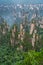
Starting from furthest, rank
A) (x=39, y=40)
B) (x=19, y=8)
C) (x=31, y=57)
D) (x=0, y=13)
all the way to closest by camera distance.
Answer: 1. (x=19, y=8)
2. (x=0, y=13)
3. (x=39, y=40)
4. (x=31, y=57)

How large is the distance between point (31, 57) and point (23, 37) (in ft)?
13.2

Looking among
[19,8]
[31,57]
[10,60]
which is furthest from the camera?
[19,8]

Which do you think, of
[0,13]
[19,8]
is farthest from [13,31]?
[19,8]

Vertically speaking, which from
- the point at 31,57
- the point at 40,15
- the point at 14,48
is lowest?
the point at 40,15

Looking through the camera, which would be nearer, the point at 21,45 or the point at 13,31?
the point at 21,45

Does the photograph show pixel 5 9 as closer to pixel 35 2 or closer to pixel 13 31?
pixel 35 2

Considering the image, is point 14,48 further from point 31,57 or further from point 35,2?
point 35,2

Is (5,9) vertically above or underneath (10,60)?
underneath

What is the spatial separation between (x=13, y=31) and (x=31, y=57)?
4.52 metres

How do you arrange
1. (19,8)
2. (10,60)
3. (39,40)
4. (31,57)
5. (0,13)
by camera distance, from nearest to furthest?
(31,57), (10,60), (39,40), (0,13), (19,8)

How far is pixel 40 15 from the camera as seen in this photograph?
40.4 feet

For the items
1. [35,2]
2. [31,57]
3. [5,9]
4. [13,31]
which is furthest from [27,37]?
[35,2]

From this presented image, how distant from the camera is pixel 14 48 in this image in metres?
8.00

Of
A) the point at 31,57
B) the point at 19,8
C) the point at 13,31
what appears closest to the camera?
the point at 31,57
